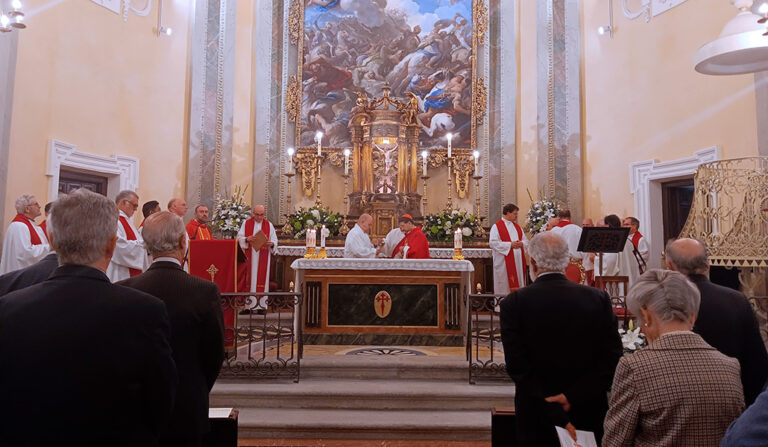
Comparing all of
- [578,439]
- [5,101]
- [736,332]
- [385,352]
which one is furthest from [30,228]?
[736,332]

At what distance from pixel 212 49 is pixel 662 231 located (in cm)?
902

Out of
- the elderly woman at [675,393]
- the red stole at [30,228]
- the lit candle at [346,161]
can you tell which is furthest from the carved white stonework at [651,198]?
the red stole at [30,228]

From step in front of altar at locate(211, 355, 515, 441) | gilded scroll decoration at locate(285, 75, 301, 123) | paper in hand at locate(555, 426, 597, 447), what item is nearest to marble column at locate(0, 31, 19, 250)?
step in front of altar at locate(211, 355, 515, 441)

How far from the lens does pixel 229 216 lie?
1058cm

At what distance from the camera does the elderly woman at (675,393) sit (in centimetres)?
192

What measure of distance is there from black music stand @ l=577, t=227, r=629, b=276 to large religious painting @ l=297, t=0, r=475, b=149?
Answer: 6385 millimetres

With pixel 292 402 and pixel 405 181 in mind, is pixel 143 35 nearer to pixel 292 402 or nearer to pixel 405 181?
pixel 405 181

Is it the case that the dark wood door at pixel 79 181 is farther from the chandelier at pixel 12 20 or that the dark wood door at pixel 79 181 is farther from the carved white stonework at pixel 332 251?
the carved white stonework at pixel 332 251

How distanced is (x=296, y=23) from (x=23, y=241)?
744cm

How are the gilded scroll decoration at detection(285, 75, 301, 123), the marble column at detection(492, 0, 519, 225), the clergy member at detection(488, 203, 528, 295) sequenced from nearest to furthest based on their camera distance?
the clergy member at detection(488, 203, 528, 295)
the marble column at detection(492, 0, 519, 225)
the gilded scroll decoration at detection(285, 75, 301, 123)

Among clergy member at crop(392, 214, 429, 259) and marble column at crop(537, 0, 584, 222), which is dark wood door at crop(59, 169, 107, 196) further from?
marble column at crop(537, 0, 584, 222)

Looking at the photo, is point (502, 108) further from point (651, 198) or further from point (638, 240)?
point (638, 240)

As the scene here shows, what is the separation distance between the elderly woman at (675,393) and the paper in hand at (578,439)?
450 mm

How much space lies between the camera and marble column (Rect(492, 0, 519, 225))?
11883 millimetres
